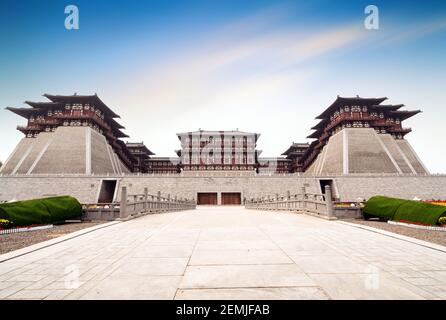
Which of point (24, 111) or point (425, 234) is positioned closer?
point (425, 234)

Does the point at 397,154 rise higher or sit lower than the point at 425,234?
higher

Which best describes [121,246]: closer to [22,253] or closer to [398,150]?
[22,253]

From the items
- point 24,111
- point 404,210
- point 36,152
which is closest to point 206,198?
point 36,152

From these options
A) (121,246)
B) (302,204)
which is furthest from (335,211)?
(121,246)

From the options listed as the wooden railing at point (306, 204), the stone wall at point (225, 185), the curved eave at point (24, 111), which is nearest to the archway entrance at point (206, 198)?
the stone wall at point (225, 185)

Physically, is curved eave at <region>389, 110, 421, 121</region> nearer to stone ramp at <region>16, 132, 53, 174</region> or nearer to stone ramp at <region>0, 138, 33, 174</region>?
stone ramp at <region>16, 132, 53, 174</region>

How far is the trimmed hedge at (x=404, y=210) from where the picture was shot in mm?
9680

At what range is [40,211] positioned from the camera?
1080 cm

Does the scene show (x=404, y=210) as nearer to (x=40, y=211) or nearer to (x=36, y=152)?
(x=40, y=211)

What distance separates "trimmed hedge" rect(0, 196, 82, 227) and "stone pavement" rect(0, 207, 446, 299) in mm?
5741

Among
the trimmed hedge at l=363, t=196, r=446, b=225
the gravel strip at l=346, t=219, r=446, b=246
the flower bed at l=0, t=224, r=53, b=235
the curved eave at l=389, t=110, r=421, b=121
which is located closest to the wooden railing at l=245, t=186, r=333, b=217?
the trimmed hedge at l=363, t=196, r=446, b=225

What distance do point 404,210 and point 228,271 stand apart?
1096 centimetres

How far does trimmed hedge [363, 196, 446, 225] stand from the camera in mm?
9680
